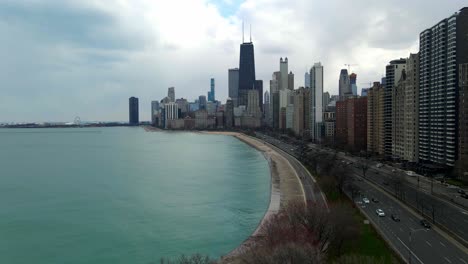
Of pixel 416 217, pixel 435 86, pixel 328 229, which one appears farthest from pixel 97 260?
pixel 435 86

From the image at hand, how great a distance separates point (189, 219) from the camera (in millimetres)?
16109

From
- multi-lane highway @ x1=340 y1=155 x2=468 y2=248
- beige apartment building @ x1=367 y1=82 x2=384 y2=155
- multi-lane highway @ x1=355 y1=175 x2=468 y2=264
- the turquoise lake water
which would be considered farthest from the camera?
beige apartment building @ x1=367 y1=82 x2=384 y2=155

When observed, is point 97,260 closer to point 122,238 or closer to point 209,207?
point 122,238

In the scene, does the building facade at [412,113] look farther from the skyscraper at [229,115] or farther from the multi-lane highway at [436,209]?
the skyscraper at [229,115]

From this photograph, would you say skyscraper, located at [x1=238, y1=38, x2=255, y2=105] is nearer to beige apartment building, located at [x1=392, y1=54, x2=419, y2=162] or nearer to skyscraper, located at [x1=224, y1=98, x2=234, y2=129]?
skyscraper, located at [x1=224, y1=98, x2=234, y2=129]

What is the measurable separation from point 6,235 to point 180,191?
362 inches

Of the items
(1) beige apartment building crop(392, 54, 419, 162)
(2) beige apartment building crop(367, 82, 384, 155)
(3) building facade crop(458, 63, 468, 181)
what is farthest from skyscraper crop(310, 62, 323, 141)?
(3) building facade crop(458, 63, 468, 181)

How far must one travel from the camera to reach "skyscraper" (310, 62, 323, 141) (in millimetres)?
58244

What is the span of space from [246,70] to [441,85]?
372ft

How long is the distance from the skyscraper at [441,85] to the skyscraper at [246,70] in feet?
354

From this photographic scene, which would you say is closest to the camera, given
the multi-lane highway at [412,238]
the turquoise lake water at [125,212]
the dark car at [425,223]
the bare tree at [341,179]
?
the multi-lane highway at [412,238]

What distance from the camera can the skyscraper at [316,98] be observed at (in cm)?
5824

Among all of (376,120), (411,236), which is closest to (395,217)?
(411,236)

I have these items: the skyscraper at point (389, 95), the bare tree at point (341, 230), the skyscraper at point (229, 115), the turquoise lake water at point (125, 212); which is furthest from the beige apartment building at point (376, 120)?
the skyscraper at point (229, 115)
